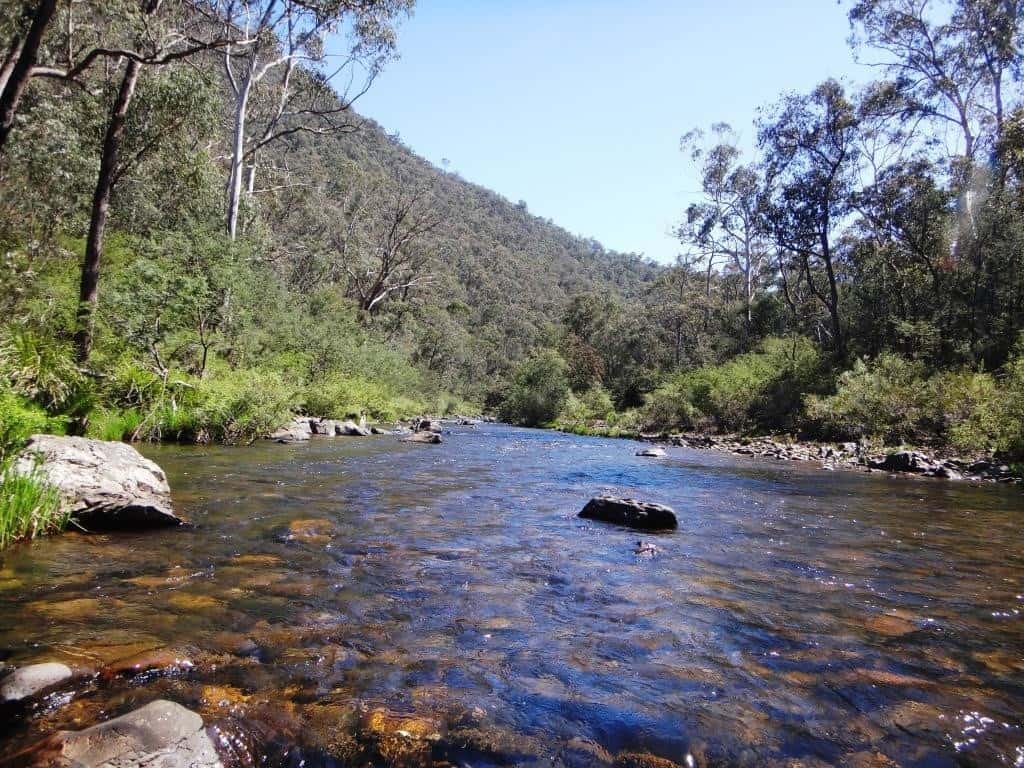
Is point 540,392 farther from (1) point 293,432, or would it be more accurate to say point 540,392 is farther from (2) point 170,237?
(2) point 170,237

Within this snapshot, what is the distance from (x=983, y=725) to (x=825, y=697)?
687mm

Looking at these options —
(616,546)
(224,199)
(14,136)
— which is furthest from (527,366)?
(616,546)

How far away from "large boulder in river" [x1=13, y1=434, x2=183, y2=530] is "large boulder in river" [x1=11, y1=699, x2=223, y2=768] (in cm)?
386

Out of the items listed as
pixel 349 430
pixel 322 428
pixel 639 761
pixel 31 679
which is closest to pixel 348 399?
pixel 349 430

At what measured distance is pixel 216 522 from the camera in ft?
20.0

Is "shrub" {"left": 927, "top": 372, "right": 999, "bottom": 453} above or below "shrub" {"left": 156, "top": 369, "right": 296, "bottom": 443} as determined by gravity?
above

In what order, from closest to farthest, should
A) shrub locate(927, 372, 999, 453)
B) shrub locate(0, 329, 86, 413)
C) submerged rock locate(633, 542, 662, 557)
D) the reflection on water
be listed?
1. the reflection on water
2. submerged rock locate(633, 542, 662, 557)
3. shrub locate(0, 329, 86, 413)
4. shrub locate(927, 372, 999, 453)

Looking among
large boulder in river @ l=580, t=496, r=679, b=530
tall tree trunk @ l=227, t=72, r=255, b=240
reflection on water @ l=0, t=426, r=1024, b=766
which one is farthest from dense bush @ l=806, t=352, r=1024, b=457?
tall tree trunk @ l=227, t=72, r=255, b=240

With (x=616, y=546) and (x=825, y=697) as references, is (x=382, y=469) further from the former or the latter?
(x=825, y=697)

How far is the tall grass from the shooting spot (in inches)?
189

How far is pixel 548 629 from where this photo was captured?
12.8ft

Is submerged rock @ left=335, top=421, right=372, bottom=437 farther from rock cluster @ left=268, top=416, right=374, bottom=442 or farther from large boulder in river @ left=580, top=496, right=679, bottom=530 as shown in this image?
large boulder in river @ left=580, top=496, right=679, bottom=530

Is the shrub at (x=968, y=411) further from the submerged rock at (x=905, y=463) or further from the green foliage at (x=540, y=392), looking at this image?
the green foliage at (x=540, y=392)

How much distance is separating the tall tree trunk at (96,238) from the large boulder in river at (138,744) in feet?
37.7
